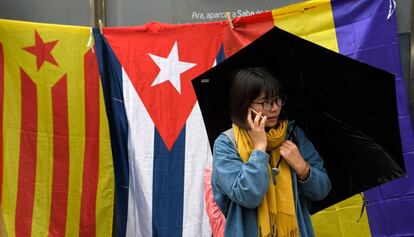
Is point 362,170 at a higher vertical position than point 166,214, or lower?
higher

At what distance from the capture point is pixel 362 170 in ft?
8.43

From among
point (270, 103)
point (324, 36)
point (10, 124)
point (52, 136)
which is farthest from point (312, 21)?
point (10, 124)

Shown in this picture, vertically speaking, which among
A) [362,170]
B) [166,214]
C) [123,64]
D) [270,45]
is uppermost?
[123,64]

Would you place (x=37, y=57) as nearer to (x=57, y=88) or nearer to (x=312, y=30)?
(x=57, y=88)

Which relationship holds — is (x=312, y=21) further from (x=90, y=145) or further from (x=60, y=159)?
(x=60, y=159)

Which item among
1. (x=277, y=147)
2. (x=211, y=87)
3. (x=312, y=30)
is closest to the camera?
(x=277, y=147)

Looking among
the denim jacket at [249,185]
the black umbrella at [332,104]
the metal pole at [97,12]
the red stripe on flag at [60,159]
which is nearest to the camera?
the denim jacket at [249,185]

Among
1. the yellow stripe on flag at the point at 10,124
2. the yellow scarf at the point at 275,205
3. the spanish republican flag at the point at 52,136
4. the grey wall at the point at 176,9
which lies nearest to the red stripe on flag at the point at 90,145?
the spanish republican flag at the point at 52,136

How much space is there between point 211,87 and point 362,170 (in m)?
0.81

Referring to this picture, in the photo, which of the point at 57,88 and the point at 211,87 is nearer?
the point at 211,87

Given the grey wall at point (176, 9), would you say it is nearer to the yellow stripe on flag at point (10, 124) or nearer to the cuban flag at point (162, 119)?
the cuban flag at point (162, 119)

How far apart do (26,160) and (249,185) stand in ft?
7.83

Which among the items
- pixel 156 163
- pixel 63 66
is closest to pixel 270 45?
pixel 156 163

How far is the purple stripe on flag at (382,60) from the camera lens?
12.2 ft
